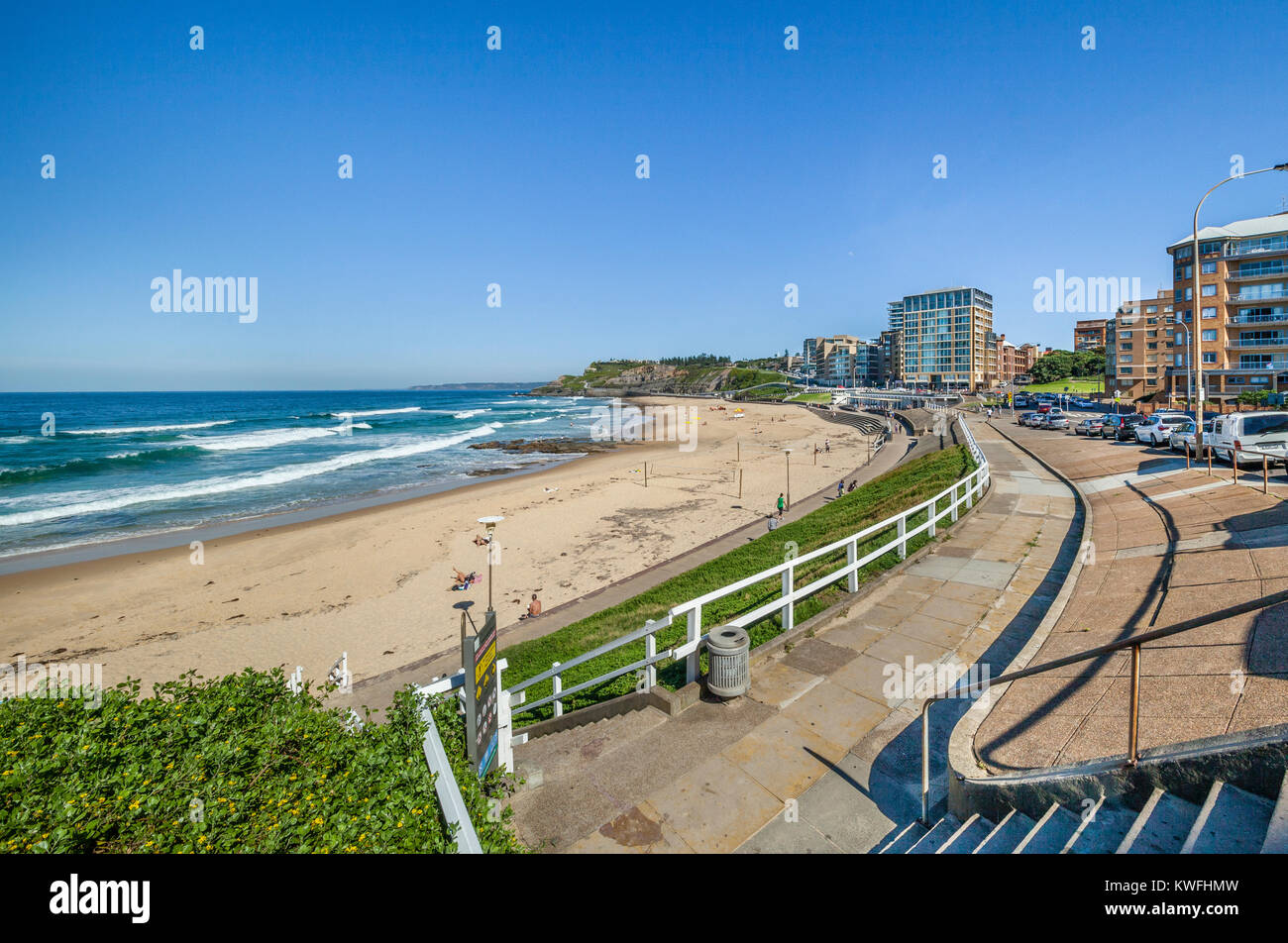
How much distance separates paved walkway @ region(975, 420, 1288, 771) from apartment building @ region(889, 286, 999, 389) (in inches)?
5363

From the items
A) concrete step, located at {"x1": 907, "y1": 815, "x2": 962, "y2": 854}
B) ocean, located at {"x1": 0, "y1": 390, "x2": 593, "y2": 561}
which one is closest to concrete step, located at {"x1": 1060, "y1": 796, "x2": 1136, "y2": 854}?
concrete step, located at {"x1": 907, "y1": 815, "x2": 962, "y2": 854}

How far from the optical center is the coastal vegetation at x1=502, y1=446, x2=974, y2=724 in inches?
375

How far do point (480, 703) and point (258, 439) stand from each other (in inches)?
3029

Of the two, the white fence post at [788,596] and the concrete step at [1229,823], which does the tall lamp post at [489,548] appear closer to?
the white fence post at [788,596]

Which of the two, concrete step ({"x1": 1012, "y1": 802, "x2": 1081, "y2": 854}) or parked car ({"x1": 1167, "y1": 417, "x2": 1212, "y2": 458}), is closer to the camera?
concrete step ({"x1": 1012, "y1": 802, "x2": 1081, "y2": 854})

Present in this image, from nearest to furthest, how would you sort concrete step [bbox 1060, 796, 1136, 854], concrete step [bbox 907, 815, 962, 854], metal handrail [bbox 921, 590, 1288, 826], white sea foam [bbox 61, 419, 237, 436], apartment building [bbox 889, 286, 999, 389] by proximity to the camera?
metal handrail [bbox 921, 590, 1288, 826] < concrete step [bbox 1060, 796, 1136, 854] < concrete step [bbox 907, 815, 962, 854] < white sea foam [bbox 61, 419, 237, 436] < apartment building [bbox 889, 286, 999, 389]

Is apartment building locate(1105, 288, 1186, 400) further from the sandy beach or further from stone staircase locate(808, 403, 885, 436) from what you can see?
the sandy beach

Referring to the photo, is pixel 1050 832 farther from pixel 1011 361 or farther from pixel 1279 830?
pixel 1011 361

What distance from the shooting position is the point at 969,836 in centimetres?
421

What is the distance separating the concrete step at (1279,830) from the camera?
2791 millimetres

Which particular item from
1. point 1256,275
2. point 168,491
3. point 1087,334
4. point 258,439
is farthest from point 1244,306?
point 1087,334

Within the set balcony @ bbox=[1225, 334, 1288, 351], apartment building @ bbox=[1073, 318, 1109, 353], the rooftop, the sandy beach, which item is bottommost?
the sandy beach

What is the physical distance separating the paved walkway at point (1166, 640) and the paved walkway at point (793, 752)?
2.56ft
